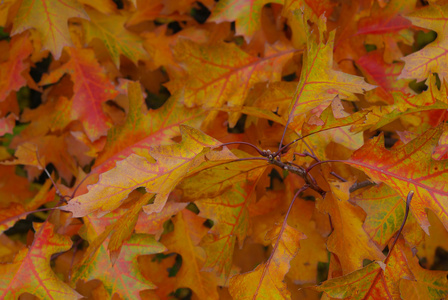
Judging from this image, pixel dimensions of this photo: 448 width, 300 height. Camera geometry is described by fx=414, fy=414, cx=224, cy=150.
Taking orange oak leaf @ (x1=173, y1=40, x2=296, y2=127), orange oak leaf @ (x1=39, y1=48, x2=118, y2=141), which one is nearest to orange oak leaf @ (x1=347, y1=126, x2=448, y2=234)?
orange oak leaf @ (x1=173, y1=40, x2=296, y2=127)

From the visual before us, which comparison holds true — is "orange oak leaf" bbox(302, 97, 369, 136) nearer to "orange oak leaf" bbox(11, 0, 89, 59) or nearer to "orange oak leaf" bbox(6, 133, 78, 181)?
"orange oak leaf" bbox(11, 0, 89, 59)

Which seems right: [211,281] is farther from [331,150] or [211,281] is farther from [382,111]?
[382,111]

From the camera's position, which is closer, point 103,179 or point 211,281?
point 103,179

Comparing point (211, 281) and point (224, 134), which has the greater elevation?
point (224, 134)

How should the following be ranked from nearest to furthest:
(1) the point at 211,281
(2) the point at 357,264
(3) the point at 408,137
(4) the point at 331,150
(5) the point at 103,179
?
(5) the point at 103,179 → (2) the point at 357,264 → (3) the point at 408,137 → (4) the point at 331,150 → (1) the point at 211,281

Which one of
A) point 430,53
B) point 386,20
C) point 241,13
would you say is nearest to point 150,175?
point 241,13

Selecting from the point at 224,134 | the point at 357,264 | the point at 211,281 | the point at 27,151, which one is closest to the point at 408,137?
the point at 357,264

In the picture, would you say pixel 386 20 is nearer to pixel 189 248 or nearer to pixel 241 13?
pixel 241 13

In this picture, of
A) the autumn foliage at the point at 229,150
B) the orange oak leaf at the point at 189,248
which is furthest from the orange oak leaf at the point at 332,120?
the orange oak leaf at the point at 189,248

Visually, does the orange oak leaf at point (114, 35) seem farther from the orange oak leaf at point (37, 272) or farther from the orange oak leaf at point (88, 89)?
the orange oak leaf at point (37, 272)
